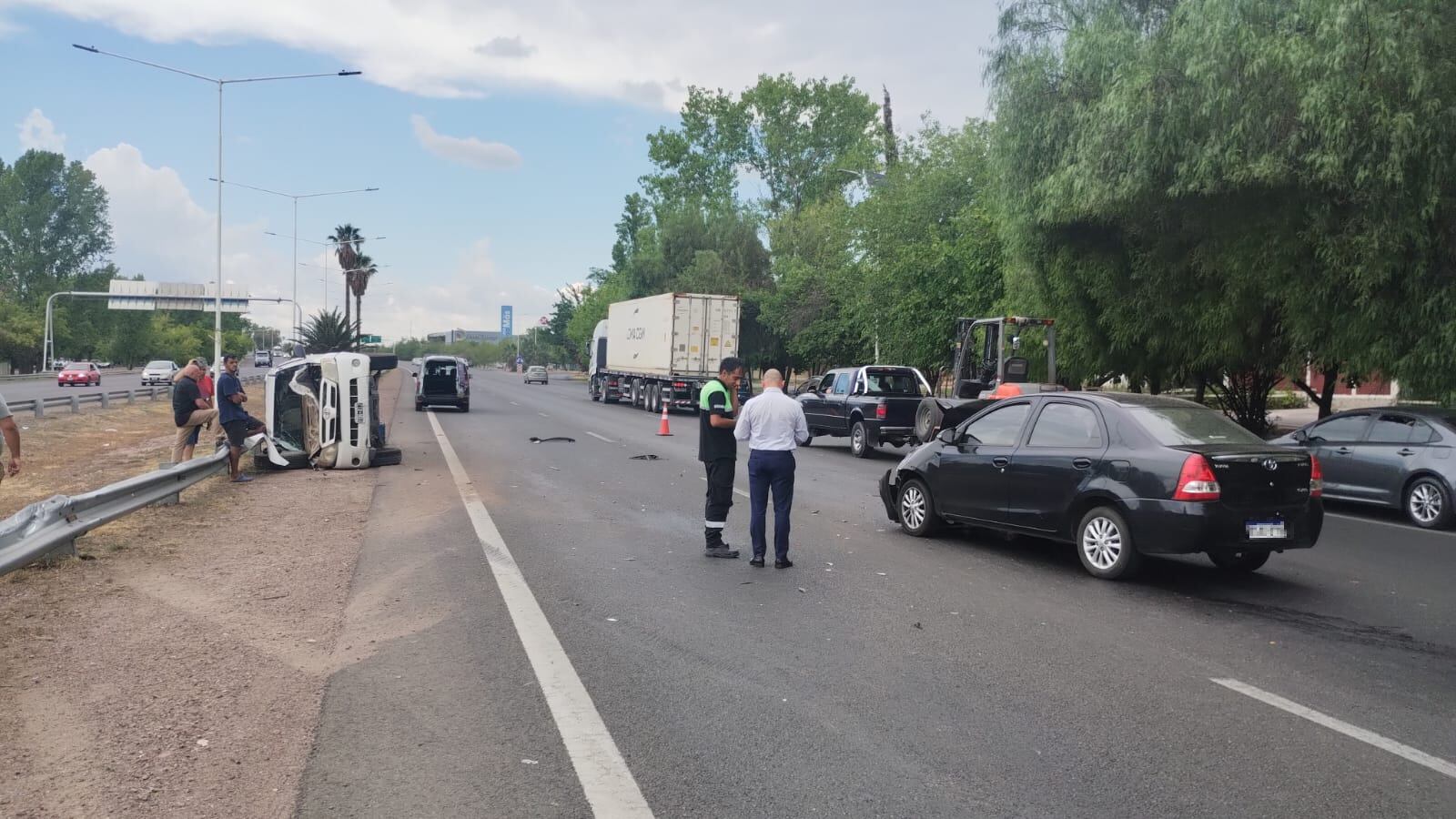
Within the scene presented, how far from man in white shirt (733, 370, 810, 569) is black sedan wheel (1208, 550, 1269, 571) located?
3.48 meters

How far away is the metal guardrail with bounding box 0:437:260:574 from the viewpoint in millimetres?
7508

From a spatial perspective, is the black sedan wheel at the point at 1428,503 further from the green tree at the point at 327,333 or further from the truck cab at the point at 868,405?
the green tree at the point at 327,333

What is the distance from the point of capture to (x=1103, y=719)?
5.12 meters

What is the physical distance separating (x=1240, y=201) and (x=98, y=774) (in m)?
16.8

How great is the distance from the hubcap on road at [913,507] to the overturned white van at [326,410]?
8648 mm

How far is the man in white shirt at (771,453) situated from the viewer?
906 centimetres

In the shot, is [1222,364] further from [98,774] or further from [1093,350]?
[98,774]

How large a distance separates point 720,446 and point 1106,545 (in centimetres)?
325

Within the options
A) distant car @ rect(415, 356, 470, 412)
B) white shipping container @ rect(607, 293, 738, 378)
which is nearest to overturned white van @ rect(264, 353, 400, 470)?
distant car @ rect(415, 356, 470, 412)

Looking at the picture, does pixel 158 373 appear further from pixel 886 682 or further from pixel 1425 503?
pixel 886 682

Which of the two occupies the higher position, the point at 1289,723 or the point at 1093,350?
the point at 1093,350

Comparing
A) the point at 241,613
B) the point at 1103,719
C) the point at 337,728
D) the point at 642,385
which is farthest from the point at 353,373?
the point at 642,385

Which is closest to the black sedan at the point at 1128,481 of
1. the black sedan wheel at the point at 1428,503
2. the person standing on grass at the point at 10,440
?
the black sedan wheel at the point at 1428,503

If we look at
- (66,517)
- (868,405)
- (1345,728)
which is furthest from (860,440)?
(1345,728)
